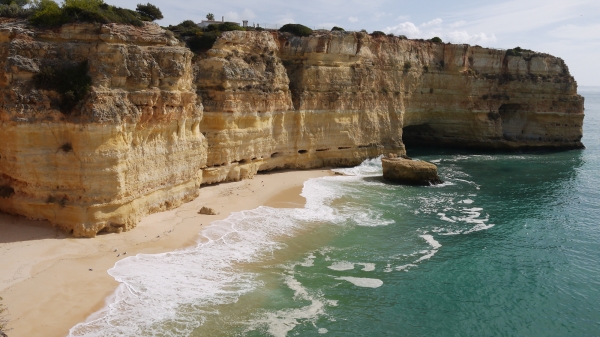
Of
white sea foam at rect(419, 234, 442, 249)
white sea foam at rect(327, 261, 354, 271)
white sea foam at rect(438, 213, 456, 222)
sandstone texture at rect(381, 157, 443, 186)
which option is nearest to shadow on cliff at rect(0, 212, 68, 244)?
white sea foam at rect(327, 261, 354, 271)

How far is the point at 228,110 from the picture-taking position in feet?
93.6

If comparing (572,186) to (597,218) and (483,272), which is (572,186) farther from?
(483,272)

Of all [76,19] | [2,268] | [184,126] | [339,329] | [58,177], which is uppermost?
[76,19]

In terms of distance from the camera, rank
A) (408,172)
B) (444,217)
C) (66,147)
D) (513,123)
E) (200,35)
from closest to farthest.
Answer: (66,147), (444,217), (200,35), (408,172), (513,123)

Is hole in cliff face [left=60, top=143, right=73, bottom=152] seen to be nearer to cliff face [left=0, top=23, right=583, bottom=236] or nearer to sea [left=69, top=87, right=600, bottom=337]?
cliff face [left=0, top=23, right=583, bottom=236]

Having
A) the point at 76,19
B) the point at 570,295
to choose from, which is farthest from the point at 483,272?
the point at 76,19

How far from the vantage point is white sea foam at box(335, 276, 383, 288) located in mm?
17106

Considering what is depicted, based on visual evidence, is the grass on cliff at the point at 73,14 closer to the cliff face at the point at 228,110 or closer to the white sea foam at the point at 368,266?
the cliff face at the point at 228,110

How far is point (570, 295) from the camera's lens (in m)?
17.0

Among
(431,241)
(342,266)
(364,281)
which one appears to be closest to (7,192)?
(342,266)

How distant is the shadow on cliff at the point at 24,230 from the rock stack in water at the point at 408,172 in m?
23.2

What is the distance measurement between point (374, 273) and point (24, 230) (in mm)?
14670

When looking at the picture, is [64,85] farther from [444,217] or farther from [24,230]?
[444,217]

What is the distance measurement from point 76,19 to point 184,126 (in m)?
7.22
